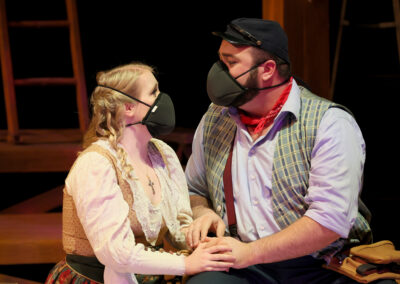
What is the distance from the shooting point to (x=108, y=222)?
2.09 meters

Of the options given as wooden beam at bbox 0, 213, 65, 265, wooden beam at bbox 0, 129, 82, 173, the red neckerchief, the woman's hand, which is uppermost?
the red neckerchief

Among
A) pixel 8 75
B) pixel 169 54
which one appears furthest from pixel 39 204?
pixel 169 54

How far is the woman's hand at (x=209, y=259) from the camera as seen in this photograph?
7.20 ft

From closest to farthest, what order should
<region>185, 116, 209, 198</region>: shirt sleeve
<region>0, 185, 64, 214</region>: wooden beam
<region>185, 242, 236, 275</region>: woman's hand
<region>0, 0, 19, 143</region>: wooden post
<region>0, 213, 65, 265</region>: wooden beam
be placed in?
<region>185, 242, 236, 275</region>: woman's hand, <region>185, 116, 209, 198</region>: shirt sleeve, <region>0, 213, 65, 265</region>: wooden beam, <region>0, 0, 19, 143</region>: wooden post, <region>0, 185, 64, 214</region>: wooden beam

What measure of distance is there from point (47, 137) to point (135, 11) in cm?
122

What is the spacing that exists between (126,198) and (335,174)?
828 mm

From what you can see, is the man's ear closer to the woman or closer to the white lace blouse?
the woman

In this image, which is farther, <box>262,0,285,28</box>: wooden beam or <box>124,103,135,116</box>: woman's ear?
<box>262,0,285,28</box>: wooden beam

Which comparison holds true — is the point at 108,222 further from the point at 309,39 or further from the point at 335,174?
the point at 309,39

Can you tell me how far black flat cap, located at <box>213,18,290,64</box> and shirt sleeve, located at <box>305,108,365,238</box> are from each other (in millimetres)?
389

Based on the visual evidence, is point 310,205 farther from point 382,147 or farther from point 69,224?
point 382,147

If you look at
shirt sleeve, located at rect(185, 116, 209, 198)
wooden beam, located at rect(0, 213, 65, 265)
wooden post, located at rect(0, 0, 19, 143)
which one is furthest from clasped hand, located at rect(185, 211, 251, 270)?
wooden post, located at rect(0, 0, 19, 143)

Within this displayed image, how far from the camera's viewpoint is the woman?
2.10 metres

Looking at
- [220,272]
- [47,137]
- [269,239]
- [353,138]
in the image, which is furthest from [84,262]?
[47,137]
